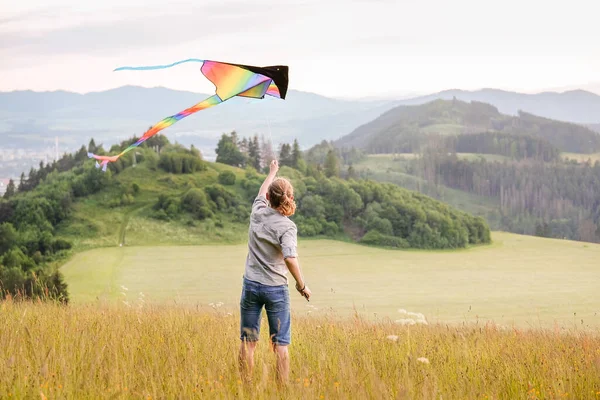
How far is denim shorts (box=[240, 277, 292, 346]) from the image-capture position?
16.9ft

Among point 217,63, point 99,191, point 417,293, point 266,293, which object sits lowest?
point 417,293

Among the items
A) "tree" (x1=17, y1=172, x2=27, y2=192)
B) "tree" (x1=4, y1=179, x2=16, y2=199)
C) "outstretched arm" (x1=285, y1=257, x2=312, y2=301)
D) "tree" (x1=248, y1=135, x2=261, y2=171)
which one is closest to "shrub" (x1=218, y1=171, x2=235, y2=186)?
"tree" (x1=248, y1=135, x2=261, y2=171)

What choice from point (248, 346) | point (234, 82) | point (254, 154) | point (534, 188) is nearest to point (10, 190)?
point (254, 154)

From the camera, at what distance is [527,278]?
43.4 meters

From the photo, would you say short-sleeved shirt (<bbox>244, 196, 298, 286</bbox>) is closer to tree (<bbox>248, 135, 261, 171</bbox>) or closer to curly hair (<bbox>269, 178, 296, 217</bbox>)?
curly hair (<bbox>269, 178, 296, 217</bbox>)

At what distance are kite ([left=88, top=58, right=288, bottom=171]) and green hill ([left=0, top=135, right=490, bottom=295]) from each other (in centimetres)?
3816

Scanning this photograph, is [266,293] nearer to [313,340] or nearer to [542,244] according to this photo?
[313,340]

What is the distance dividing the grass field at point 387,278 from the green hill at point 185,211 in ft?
5.34

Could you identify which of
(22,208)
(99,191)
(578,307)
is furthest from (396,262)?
(22,208)

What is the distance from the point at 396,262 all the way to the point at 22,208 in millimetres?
29087

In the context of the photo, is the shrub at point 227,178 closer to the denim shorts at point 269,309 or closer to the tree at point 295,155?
the tree at point 295,155

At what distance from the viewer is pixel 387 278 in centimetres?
4288

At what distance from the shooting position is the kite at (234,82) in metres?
6.30

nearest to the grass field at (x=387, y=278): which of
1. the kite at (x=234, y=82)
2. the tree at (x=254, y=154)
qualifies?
the tree at (x=254, y=154)
